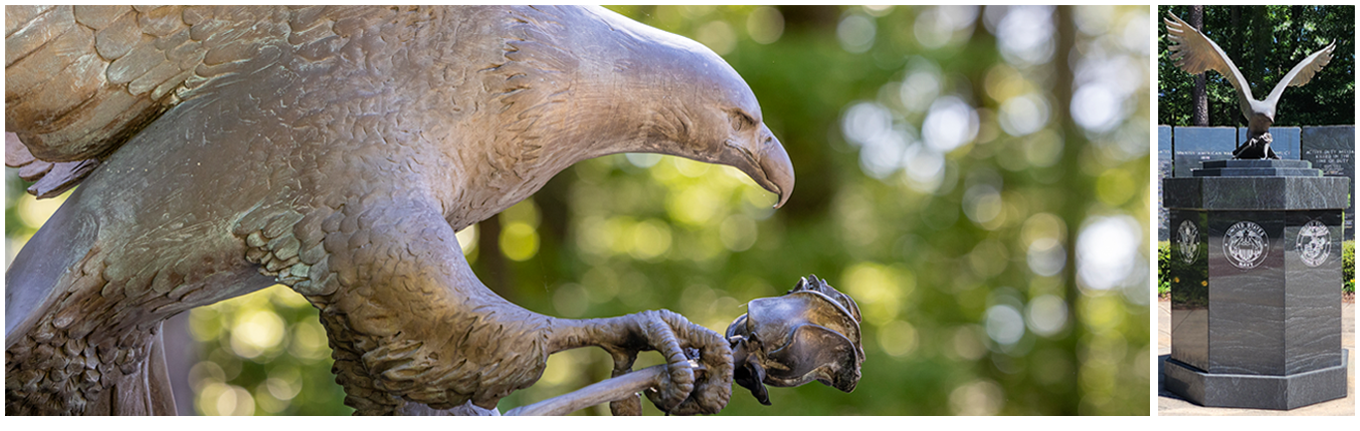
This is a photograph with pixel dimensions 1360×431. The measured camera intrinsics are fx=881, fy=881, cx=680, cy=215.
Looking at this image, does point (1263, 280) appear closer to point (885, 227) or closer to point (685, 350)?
point (885, 227)

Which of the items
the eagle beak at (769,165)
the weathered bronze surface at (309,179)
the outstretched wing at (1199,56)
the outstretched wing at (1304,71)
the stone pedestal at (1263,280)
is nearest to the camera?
the weathered bronze surface at (309,179)

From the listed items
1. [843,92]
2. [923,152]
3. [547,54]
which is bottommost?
[923,152]

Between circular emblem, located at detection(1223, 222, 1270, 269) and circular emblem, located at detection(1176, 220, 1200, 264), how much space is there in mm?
81

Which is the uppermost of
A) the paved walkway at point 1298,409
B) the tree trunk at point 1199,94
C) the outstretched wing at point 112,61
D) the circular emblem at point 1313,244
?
the outstretched wing at point 112,61

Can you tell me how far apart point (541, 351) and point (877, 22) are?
2992mm

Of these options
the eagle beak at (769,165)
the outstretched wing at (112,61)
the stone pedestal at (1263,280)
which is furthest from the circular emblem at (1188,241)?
the outstretched wing at (112,61)

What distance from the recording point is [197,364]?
3422 millimetres

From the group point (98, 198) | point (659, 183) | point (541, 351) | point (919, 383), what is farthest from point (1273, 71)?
point (98, 198)

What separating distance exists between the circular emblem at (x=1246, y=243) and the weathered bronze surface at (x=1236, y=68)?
0.89 feet

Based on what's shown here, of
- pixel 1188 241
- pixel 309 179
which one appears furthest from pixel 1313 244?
pixel 309 179

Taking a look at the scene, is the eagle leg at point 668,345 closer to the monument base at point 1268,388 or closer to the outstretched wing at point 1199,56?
the outstretched wing at point 1199,56

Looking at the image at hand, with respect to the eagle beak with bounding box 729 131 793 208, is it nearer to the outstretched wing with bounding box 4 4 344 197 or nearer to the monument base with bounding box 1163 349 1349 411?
the outstretched wing with bounding box 4 4 344 197

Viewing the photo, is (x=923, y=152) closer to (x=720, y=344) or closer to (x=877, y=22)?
(x=877, y=22)

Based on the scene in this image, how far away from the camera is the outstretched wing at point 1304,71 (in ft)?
8.04
